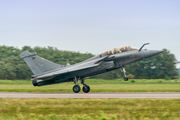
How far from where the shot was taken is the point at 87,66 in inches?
800

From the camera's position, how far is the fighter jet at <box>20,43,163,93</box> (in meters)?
19.5

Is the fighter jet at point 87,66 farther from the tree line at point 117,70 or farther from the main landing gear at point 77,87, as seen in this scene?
the tree line at point 117,70

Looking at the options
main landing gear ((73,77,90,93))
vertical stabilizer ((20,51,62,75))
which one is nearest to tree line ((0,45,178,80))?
vertical stabilizer ((20,51,62,75))

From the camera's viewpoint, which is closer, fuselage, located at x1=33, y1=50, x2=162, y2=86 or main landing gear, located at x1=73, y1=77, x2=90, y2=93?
fuselage, located at x1=33, y1=50, x2=162, y2=86

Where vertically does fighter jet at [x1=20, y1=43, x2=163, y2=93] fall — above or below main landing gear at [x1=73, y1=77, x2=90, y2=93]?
above

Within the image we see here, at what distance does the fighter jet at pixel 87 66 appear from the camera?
64.0 ft

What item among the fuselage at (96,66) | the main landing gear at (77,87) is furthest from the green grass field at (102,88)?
the fuselage at (96,66)

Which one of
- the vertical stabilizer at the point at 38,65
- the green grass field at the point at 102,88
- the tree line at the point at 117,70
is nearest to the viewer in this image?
the vertical stabilizer at the point at 38,65

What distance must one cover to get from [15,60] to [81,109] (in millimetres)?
43078

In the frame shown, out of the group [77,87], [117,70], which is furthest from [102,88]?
[117,70]

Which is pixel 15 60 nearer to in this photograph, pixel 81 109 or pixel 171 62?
pixel 171 62

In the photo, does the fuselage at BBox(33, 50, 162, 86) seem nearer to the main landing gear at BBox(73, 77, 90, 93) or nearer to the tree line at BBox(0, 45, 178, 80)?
the main landing gear at BBox(73, 77, 90, 93)

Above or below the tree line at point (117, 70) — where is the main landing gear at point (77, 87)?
below

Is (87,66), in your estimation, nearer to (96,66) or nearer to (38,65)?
(96,66)
